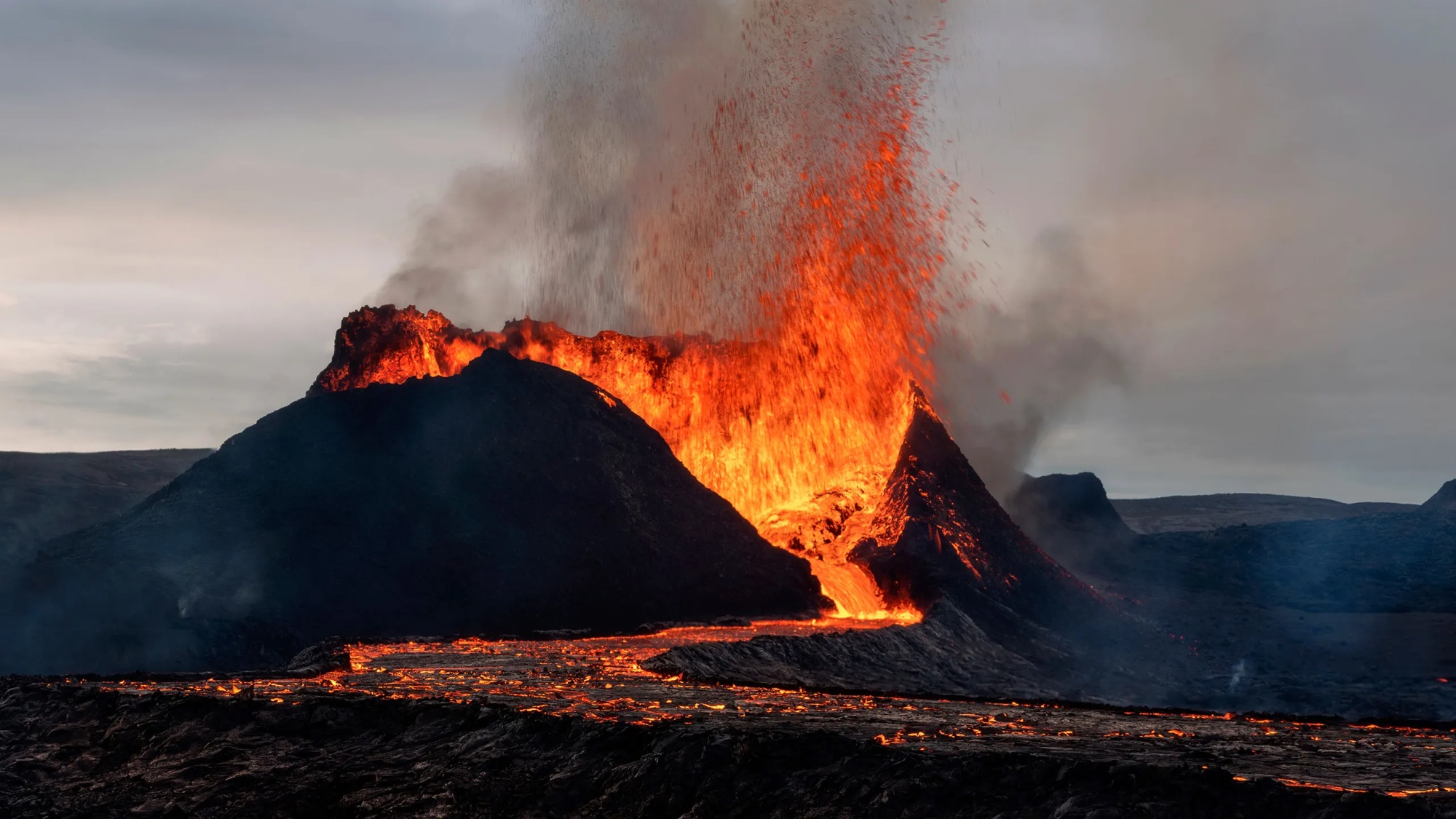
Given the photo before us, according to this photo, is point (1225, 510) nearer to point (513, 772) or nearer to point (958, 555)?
point (958, 555)

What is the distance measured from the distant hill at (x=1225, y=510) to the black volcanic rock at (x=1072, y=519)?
151 ft

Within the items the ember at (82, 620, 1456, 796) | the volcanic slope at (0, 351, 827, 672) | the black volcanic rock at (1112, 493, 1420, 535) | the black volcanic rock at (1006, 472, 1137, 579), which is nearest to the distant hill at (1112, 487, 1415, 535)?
the black volcanic rock at (1112, 493, 1420, 535)

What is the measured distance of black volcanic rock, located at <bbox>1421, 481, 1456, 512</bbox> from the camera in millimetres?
68625

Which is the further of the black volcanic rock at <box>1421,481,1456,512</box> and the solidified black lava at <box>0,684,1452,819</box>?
the black volcanic rock at <box>1421,481,1456,512</box>

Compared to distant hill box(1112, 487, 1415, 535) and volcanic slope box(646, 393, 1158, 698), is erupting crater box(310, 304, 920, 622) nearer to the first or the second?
volcanic slope box(646, 393, 1158, 698)

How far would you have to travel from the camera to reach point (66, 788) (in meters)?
17.5

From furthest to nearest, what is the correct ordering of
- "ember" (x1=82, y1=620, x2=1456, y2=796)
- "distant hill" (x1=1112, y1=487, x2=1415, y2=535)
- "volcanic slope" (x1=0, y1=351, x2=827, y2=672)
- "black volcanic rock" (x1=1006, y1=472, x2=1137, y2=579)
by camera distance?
1. "distant hill" (x1=1112, y1=487, x2=1415, y2=535)
2. "black volcanic rock" (x1=1006, y1=472, x2=1137, y2=579)
3. "volcanic slope" (x1=0, y1=351, x2=827, y2=672)
4. "ember" (x1=82, y1=620, x2=1456, y2=796)

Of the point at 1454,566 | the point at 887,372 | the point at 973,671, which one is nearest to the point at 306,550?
the point at 973,671

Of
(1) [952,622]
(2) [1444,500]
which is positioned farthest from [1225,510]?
(1) [952,622]

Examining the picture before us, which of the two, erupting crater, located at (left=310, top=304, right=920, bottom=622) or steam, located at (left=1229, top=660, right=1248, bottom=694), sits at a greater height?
erupting crater, located at (left=310, top=304, right=920, bottom=622)

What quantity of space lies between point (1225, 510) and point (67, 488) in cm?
10548

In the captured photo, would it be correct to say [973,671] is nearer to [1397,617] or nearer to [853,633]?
[853,633]

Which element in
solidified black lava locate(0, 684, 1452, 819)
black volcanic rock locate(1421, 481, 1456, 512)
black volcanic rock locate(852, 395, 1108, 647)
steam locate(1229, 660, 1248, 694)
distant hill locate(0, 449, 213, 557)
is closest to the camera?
solidified black lava locate(0, 684, 1452, 819)

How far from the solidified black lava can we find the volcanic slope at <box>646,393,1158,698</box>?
30.3 feet
